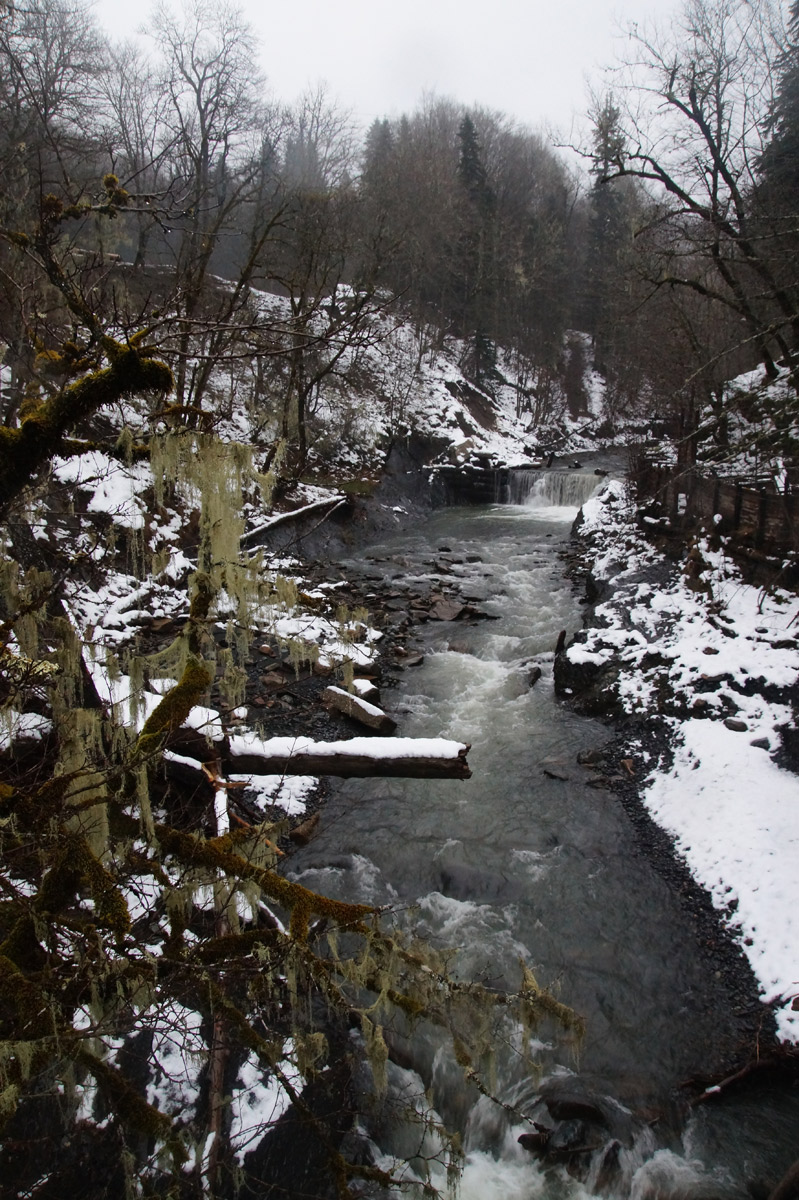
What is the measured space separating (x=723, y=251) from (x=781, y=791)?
12094 millimetres

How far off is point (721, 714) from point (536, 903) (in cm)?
363

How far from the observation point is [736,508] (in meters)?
10.7

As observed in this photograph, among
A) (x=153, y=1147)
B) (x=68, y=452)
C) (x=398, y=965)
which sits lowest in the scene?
(x=153, y=1147)

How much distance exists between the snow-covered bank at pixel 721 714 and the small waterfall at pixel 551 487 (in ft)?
34.3

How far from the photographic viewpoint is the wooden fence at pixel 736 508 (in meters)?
9.28

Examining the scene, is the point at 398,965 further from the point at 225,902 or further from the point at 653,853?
the point at 653,853

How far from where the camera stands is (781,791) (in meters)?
6.36

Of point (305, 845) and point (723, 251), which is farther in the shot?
point (723, 251)

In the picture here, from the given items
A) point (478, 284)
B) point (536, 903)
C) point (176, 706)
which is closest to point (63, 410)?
point (176, 706)

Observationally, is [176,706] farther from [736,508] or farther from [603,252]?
[603,252]

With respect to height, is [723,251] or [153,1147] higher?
[723,251]

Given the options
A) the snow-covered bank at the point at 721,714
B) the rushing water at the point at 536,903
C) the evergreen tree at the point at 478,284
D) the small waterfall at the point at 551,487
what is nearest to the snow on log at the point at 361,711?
the rushing water at the point at 536,903

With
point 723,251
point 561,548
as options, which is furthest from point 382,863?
point 723,251

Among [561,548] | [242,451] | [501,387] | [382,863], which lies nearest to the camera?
[242,451]
